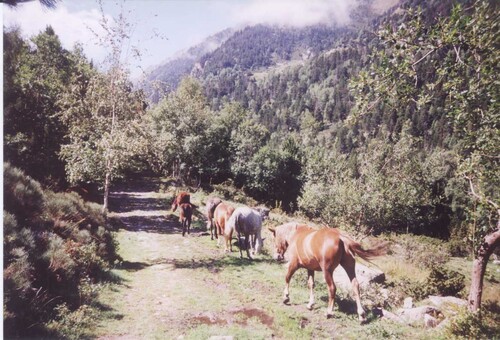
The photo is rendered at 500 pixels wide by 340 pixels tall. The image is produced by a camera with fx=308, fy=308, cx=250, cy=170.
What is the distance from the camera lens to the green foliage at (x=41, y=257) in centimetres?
624

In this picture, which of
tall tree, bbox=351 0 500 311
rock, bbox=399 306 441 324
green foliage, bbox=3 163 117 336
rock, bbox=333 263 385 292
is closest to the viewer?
tall tree, bbox=351 0 500 311

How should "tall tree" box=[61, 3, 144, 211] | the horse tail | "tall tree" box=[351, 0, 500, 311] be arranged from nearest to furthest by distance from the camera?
"tall tree" box=[351, 0, 500, 311] < the horse tail < "tall tree" box=[61, 3, 144, 211]

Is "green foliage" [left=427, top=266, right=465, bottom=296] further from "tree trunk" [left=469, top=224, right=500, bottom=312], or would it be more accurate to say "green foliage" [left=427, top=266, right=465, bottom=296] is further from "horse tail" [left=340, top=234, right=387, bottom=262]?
"horse tail" [left=340, top=234, right=387, bottom=262]

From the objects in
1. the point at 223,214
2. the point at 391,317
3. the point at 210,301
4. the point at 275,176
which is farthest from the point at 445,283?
the point at 275,176

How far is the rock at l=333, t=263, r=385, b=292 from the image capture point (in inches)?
425

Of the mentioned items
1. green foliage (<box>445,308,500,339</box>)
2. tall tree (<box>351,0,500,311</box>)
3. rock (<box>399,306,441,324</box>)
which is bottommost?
rock (<box>399,306,441,324</box>)

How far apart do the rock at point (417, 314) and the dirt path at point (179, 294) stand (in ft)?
11.9

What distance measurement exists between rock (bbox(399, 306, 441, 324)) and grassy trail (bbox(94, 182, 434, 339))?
830 millimetres

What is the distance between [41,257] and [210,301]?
180 inches

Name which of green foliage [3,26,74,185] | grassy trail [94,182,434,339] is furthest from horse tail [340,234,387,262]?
green foliage [3,26,74,185]

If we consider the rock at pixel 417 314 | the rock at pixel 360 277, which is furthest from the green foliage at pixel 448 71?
the rock at pixel 360 277

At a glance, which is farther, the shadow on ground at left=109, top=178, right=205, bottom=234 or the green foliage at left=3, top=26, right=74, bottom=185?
the shadow on ground at left=109, top=178, right=205, bottom=234

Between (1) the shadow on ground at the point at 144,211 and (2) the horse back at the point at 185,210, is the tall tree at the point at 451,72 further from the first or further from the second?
(1) the shadow on ground at the point at 144,211

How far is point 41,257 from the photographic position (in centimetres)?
788
